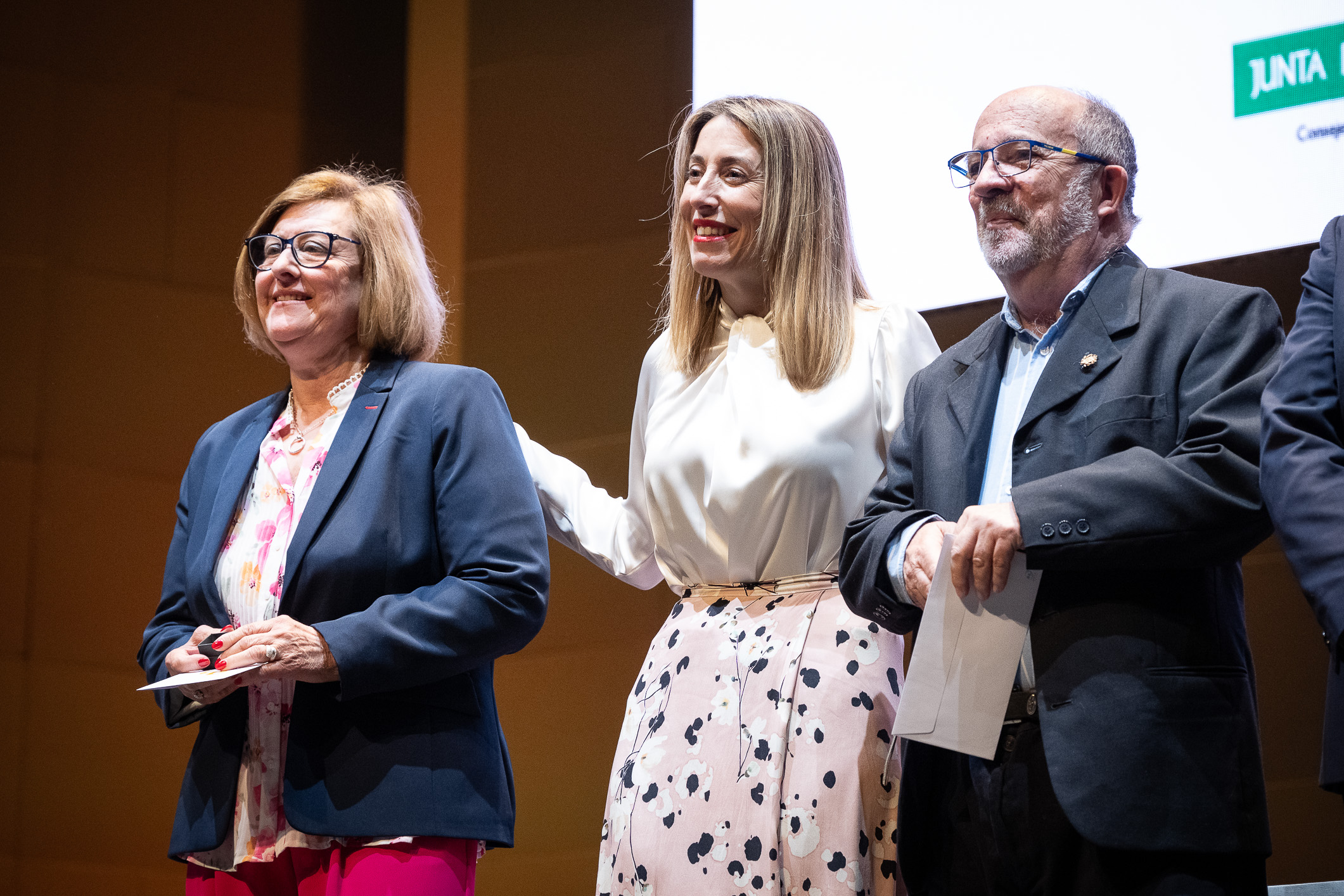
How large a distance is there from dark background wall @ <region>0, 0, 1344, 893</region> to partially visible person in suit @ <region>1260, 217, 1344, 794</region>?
7.54ft

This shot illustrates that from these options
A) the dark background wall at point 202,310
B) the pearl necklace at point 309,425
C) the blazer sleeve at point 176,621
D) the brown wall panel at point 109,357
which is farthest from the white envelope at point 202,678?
the brown wall panel at point 109,357

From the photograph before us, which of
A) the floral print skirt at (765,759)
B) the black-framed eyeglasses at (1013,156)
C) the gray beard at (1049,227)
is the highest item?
the black-framed eyeglasses at (1013,156)

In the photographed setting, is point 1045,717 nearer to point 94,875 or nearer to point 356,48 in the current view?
point 94,875

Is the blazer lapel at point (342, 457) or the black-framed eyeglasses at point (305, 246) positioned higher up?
the black-framed eyeglasses at point (305, 246)

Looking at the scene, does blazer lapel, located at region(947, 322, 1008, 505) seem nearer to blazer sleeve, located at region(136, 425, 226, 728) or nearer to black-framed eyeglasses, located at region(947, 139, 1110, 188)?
black-framed eyeglasses, located at region(947, 139, 1110, 188)

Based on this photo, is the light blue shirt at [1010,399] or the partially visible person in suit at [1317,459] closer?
the partially visible person in suit at [1317,459]

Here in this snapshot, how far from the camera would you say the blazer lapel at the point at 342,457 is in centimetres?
247

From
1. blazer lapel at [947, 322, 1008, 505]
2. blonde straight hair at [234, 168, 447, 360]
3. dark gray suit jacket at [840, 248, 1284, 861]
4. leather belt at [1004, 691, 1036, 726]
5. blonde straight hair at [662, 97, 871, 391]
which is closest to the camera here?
dark gray suit jacket at [840, 248, 1284, 861]

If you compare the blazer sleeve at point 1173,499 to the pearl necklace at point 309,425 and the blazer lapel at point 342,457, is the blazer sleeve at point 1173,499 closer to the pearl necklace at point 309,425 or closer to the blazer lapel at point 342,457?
the blazer lapel at point 342,457

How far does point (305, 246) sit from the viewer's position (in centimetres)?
282

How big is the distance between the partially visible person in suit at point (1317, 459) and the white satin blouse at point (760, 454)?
0.78m

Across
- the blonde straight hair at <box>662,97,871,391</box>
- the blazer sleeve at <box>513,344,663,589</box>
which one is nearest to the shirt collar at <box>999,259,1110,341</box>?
the blonde straight hair at <box>662,97,871,391</box>

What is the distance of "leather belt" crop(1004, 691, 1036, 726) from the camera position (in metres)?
2.00

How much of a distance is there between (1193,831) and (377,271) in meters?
1.75
